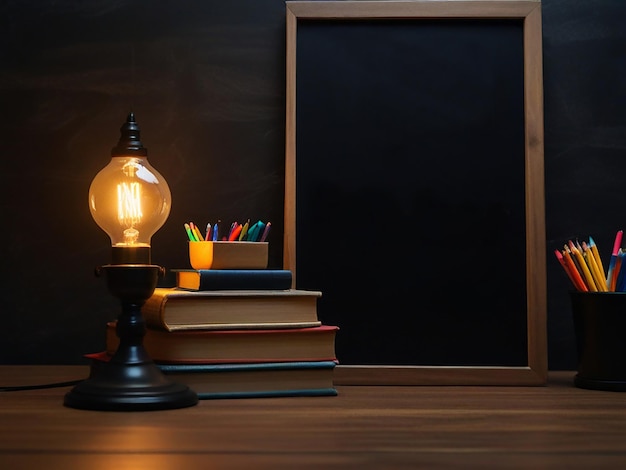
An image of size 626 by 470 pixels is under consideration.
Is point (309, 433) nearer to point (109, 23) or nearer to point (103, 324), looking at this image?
point (103, 324)

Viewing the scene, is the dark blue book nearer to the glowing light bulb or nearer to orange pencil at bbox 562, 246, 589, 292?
the glowing light bulb

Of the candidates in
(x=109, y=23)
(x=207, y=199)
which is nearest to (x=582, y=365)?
(x=207, y=199)

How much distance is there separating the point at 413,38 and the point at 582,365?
57 cm

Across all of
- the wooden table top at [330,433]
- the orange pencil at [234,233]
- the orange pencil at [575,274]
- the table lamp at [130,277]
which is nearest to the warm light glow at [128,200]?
the table lamp at [130,277]

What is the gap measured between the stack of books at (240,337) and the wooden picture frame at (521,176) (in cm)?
17

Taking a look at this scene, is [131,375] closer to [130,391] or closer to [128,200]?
[130,391]

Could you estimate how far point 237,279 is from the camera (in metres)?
1.21

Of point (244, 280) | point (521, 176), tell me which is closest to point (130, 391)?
point (244, 280)

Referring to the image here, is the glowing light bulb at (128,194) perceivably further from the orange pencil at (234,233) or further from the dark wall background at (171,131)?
the dark wall background at (171,131)

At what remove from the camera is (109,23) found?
1.51m

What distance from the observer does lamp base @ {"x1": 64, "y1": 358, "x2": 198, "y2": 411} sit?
103cm

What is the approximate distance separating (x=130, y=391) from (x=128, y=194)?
0.28 meters

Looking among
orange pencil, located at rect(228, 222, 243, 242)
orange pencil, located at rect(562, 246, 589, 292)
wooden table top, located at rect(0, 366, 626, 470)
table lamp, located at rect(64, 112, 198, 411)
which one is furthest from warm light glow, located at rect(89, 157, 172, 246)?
orange pencil, located at rect(562, 246, 589, 292)

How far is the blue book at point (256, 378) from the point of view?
1.14 meters
